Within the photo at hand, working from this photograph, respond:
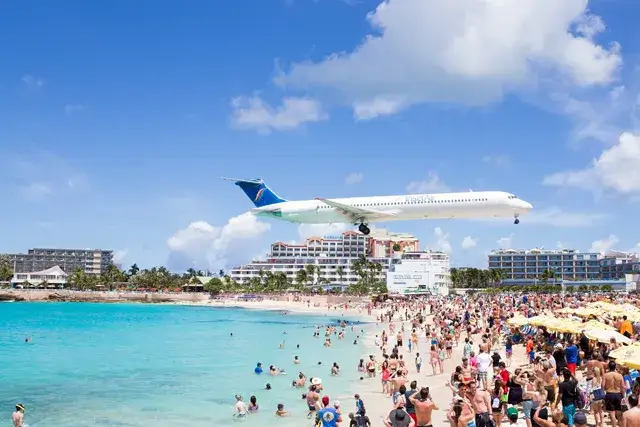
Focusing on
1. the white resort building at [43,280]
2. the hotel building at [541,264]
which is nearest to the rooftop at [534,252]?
the hotel building at [541,264]

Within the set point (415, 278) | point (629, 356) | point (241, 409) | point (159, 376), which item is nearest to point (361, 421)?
point (629, 356)

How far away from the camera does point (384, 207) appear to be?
46281 millimetres

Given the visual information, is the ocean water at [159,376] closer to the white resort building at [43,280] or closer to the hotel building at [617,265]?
the white resort building at [43,280]

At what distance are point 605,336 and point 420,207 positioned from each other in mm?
25859

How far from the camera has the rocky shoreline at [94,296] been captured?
137m

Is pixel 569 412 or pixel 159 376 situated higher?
pixel 569 412

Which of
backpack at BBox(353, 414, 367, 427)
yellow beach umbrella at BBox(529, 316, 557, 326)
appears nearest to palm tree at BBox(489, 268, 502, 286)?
yellow beach umbrella at BBox(529, 316, 557, 326)

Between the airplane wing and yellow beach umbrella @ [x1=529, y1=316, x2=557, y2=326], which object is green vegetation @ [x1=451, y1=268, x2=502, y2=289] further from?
yellow beach umbrella @ [x1=529, y1=316, x2=557, y2=326]

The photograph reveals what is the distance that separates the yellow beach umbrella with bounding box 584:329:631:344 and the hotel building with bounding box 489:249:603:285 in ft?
500

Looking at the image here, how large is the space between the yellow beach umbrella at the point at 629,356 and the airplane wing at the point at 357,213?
104 feet

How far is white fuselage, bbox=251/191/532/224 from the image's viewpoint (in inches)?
1714

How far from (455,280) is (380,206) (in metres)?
114

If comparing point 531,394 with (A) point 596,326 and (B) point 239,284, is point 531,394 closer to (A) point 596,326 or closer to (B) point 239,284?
(A) point 596,326

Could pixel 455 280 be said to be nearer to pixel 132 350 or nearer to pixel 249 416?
pixel 132 350
